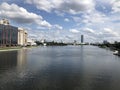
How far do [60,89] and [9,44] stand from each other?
6921 inches

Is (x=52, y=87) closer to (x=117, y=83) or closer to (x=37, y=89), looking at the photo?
(x=37, y=89)

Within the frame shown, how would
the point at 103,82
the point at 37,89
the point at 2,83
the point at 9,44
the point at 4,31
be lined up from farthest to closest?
the point at 9,44 → the point at 4,31 → the point at 103,82 → the point at 2,83 → the point at 37,89

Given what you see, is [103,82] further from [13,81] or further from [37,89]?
[13,81]

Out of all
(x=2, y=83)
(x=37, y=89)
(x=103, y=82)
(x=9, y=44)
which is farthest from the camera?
(x=9, y=44)

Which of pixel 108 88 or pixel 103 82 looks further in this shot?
pixel 103 82

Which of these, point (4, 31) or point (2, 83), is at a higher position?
point (4, 31)

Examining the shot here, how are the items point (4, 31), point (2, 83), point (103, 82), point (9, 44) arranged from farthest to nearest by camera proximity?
point (9, 44)
point (4, 31)
point (103, 82)
point (2, 83)

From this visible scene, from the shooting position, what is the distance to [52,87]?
27062 mm

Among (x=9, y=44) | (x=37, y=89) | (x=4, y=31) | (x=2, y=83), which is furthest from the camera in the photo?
(x=9, y=44)

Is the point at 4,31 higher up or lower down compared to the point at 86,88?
higher up

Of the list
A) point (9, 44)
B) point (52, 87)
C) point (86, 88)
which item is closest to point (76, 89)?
point (86, 88)

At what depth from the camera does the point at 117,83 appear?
30500 mm

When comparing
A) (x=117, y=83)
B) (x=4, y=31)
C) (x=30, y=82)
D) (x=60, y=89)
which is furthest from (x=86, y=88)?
(x=4, y=31)

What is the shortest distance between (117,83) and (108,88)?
146 inches
